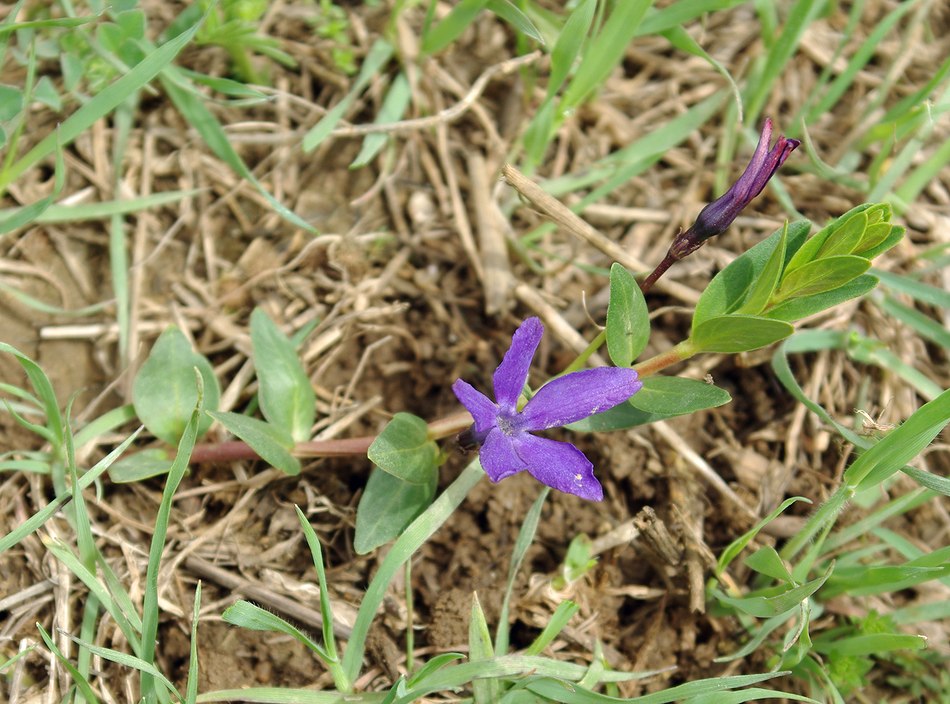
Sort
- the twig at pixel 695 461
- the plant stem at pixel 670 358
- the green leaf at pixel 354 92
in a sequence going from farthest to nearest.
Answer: the green leaf at pixel 354 92 → the twig at pixel 695 461 → the plant stem at pixel 670 358

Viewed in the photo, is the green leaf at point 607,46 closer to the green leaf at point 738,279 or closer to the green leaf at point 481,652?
the green leaf at point 738,279

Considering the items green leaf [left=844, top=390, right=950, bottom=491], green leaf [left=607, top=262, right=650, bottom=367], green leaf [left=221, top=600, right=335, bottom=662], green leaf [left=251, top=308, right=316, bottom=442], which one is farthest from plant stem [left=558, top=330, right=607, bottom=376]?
green leaf [left=221, top=600, right=335, bottom=662]

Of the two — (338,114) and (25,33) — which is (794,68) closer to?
(338,114)

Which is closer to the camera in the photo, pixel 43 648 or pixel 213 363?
pixel 43 648

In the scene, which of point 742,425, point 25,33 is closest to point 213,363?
point 25,33

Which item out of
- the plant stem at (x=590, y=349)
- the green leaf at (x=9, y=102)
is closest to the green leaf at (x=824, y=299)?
the plant stem at (x=590, y=349)

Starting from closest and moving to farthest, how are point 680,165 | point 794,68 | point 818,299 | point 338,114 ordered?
point 818,299 → point 338,114 → point 680,165 → point 794,68

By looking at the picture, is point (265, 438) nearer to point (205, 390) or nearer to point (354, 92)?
point (205, 390)
